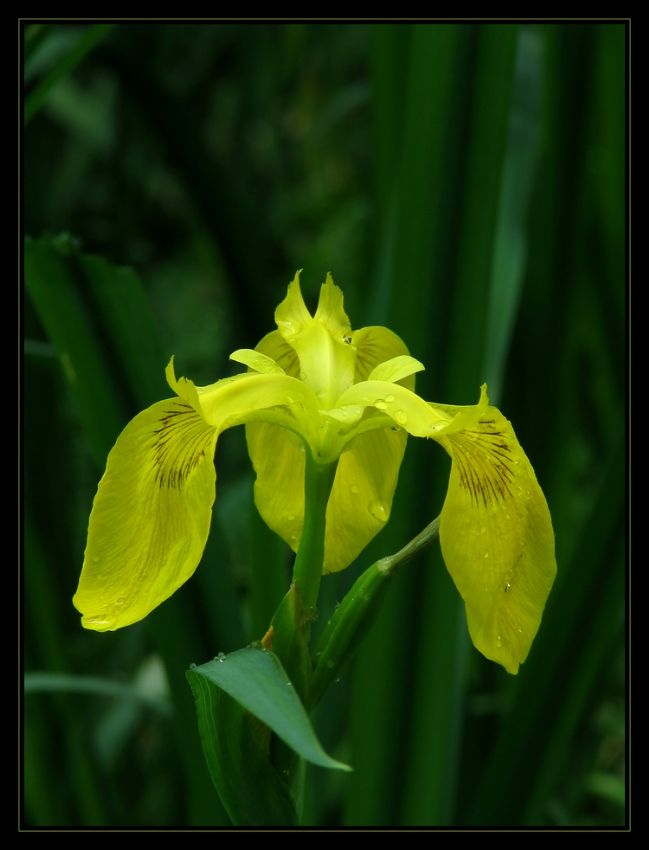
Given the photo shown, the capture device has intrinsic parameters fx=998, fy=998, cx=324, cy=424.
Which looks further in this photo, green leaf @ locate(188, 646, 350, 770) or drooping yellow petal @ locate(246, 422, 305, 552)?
drooping yellow petal @ locate(246, 422, 305, 552)

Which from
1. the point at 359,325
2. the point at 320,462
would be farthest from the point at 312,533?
the point at 359,325

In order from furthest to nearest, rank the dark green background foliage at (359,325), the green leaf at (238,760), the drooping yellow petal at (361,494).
Answer: 1. the dark green background foliage at (359,325)
2. the drooping yellow petal at (361,494)
3. the green leaf at (238,760)

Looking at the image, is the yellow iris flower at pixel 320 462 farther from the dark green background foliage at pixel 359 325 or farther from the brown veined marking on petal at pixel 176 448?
the dark green background foliage at pixel 359 325

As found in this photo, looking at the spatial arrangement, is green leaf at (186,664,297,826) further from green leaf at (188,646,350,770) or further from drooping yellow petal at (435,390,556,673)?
drooping yellow petal at (435,390,556,673)

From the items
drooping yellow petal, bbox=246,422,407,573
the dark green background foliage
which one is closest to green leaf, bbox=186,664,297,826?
drooping yellow petal, bbox=246,422,407,573

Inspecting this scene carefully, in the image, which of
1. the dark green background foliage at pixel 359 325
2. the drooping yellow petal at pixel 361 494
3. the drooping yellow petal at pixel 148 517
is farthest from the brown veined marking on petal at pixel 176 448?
the dark green background foliage at pixel 359 325

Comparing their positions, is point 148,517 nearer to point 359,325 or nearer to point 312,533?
point 312,533
